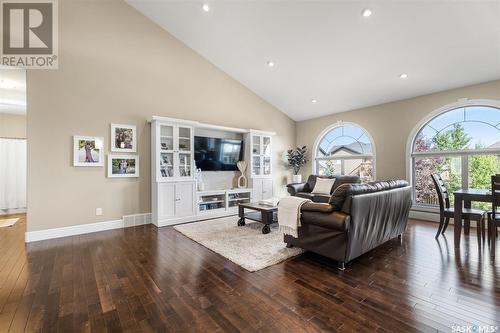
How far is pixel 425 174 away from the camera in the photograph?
529 centimetres

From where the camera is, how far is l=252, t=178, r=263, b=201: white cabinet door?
6.18m

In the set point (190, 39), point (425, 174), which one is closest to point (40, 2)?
point (190, 39)

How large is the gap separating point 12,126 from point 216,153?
18.2 ft

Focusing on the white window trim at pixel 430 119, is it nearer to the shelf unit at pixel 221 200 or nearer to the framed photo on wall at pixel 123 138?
the shelf unit at pixel 221 200

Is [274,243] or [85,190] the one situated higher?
[85,190]

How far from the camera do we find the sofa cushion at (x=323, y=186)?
575cm

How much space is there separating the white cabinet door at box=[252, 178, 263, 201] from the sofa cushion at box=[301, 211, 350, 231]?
10.9 ft

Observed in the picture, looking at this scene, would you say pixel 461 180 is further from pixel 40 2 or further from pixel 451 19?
pixel 40 2

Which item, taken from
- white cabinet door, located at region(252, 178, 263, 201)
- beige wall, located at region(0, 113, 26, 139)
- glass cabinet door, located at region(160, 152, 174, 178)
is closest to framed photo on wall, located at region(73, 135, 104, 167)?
glass cabinet door, located at region(160, 152, 174, 178)

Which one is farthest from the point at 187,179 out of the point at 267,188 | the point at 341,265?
the point at 341,265

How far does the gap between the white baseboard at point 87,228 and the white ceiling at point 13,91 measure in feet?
9.35

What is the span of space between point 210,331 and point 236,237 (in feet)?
6.99

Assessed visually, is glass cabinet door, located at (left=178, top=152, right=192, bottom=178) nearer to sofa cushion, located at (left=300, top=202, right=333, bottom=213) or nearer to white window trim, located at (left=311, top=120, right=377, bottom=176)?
sofa cushion, located at (left=300, top=202, right=333, bottom=213)

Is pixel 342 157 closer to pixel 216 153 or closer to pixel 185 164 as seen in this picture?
pixel 216 153
